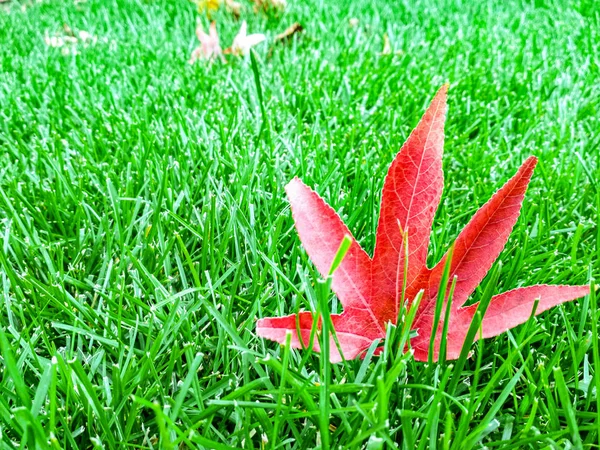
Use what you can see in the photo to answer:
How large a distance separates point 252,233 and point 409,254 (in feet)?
1.07

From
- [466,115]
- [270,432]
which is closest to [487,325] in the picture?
[270,432]

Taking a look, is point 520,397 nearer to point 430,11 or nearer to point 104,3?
point 430,11

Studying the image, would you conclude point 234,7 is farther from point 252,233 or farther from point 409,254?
point 409,254

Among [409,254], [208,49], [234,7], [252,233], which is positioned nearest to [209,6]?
[234,7]

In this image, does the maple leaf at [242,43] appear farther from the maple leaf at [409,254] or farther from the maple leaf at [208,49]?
the maple leaf at [409,254]

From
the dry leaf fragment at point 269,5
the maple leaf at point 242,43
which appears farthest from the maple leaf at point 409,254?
the dry leaf fragment at point 269,5

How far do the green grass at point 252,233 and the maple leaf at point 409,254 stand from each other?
4 centimetres

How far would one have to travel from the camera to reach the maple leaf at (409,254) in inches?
26.4

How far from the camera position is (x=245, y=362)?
0.70 m

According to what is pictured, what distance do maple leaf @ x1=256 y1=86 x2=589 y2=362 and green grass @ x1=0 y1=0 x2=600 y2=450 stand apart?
1.7 inches

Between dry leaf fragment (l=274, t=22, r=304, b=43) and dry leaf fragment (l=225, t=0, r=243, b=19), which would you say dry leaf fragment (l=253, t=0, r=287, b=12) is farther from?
dry leaf fragment (l=274, t=22, r=304, b=43)

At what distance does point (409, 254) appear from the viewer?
2.26 ft

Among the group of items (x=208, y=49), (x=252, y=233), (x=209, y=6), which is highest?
(x=209, y=6)

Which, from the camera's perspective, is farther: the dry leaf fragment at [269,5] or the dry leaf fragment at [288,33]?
the dry leaf fragment at [269,5]
